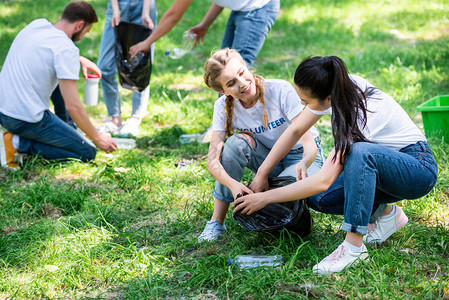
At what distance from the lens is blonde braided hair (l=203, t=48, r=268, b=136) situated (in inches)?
101

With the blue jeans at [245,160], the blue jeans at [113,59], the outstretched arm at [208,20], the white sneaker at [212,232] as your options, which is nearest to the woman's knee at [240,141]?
the blue jeans at [245,160]

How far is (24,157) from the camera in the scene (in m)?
3.88

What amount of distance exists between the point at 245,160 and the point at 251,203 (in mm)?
350

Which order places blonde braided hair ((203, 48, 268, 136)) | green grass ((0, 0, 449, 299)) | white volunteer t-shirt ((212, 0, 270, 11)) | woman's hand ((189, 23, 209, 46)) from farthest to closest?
woman's hand ((189, 23, 209, 46)) → white volunteer t-shirt ((212, 0, 270, 11)) → blonde braided hair ((203, 48, 268, 136)) → green grass ((0, 0, 449, 299))

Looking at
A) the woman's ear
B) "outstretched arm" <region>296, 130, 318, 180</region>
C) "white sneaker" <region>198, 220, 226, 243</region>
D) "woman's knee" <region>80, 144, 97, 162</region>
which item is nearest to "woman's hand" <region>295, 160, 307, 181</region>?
"outstretched arm" <region>296, 130, 318, 180</region>

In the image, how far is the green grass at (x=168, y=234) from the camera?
217cm

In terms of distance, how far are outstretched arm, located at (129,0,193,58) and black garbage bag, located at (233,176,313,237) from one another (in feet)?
5.97

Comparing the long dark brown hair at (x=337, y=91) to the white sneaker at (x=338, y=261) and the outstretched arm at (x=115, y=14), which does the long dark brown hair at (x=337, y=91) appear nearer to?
the white sneaker at (x=338, y=261)

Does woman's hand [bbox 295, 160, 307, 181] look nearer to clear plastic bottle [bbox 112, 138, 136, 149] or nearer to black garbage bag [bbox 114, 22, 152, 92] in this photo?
clear plastic bottle [bbox 112, 138, 136, 149]

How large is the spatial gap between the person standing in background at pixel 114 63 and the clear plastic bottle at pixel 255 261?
8.10 feet

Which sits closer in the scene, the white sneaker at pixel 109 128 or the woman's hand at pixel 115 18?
the woman's hand at pixel 115 18

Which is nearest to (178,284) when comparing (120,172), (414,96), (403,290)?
(403,290)

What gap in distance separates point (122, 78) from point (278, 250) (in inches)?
103

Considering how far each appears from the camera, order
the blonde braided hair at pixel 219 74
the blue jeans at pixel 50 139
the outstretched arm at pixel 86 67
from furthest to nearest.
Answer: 1. the outstretched arm at pixel 86 67
2. the blue jeans at pixel 50 139
3. the blonde braided hair at pixel 219 74
